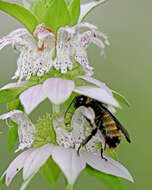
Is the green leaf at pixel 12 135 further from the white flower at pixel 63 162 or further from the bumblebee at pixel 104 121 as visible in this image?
the bumblebee at pixel 104 121

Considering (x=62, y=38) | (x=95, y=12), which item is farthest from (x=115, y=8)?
(x=62, y=38)

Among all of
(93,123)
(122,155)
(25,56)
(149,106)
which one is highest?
(25,56)

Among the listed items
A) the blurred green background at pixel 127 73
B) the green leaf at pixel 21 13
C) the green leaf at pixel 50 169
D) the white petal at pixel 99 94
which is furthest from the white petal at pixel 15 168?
the blurred green background at pixel 127 73

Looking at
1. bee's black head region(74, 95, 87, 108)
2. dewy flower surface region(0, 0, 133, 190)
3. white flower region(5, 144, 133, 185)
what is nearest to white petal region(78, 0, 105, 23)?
dewy flower surface region(0, 0, 133, 190)

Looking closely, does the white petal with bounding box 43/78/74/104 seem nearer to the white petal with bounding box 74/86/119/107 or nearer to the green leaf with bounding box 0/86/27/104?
the white petal with bounding box 74/86/119/107

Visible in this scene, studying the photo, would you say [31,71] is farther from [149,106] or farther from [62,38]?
[149,106]

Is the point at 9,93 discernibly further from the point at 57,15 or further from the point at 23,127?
the point at 57,15

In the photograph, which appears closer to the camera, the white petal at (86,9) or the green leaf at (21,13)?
the green leaf at (21,13)
